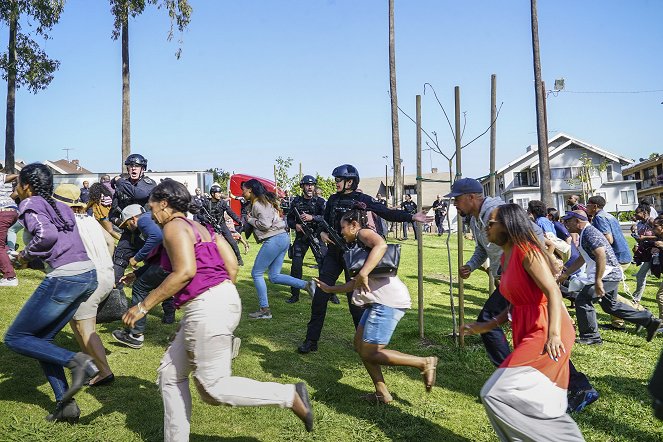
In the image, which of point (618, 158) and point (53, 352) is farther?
point (618, 158)

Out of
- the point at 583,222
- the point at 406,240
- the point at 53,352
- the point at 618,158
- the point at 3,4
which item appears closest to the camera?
the point at 53,352

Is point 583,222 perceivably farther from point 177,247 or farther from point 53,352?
point 53,352

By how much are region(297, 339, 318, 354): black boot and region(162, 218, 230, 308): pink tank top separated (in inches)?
109

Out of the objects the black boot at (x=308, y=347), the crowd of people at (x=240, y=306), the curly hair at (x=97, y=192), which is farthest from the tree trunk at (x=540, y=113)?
the black boot at (x=308, y=347)

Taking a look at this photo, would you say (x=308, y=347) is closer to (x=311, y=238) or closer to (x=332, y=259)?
(x=332, y=259)

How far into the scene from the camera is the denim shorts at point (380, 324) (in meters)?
4.41

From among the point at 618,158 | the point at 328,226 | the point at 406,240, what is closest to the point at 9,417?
the point at 328,226

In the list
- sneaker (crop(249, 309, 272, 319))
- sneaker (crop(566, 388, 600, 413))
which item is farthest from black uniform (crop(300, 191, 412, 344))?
sneaker (crop(566, 388, 600, 413))

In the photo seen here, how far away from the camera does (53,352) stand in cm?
406

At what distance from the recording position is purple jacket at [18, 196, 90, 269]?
4.10 meters

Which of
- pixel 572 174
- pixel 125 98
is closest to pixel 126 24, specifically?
pixel 125 98

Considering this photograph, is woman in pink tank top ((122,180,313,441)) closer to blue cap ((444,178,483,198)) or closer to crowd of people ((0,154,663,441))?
crowd of people ((0,154,663,441))

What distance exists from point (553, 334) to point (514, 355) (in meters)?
0.25

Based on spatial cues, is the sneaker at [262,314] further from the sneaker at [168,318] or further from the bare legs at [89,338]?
the bare legs at [89,338]
